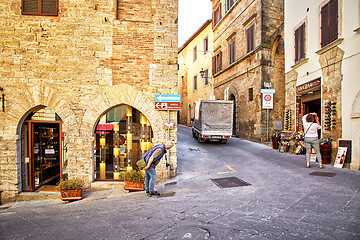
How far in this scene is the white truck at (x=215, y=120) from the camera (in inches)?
517

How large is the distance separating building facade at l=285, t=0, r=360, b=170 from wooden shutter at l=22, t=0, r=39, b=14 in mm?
10073

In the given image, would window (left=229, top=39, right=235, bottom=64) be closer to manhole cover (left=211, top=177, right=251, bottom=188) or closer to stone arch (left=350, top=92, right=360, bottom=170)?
stone arch (left=350, top=92, right=360, bottom=170)

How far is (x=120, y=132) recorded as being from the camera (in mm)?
7832

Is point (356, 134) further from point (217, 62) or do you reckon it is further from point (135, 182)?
point (217, 62)

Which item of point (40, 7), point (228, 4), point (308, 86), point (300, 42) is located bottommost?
point (308, 86)

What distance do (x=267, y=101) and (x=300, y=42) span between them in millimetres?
4311

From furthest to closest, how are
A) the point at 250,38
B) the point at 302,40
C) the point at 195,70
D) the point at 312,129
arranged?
the point at 195,70
the point at 250,38
the point at 302,40
the point at 312,129

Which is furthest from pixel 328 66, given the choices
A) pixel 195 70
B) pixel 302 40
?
pixel 195 70

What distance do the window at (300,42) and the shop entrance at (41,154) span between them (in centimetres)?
1033

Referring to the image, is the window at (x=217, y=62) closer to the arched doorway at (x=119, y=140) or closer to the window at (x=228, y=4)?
the window at (x=228, y=4)

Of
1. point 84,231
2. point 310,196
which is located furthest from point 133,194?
point 310,196

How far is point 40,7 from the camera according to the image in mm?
7258

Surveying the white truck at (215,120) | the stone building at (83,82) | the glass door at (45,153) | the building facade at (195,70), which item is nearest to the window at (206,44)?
the building facade at (195,70)

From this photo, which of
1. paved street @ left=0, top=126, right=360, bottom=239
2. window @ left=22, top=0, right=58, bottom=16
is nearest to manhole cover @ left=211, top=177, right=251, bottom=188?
paved street @ left=0, top=126, right=360, bottom=239
